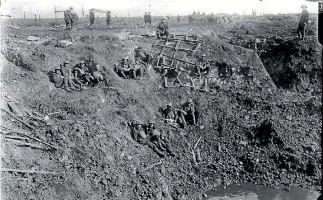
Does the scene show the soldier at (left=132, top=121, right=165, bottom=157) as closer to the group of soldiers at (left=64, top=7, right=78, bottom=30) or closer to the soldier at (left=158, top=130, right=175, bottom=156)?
the soldier at (left=158, top=130, right=175, bottom=156)

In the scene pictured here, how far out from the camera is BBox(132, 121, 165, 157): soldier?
40.8 ft


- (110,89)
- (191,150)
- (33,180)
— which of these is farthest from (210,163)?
(33,180)

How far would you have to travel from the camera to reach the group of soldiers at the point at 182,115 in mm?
14102

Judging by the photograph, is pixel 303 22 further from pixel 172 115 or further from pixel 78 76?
pixel 78 76

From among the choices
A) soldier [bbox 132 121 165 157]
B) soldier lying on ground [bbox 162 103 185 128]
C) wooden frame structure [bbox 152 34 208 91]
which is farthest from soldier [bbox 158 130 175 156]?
wooden frame structure [bbox 152 34 208 91]

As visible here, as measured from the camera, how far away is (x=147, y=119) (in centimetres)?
1388

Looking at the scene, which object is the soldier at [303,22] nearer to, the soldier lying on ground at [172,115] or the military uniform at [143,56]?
the military uniform at [143,56]

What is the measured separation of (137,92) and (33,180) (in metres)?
7.00

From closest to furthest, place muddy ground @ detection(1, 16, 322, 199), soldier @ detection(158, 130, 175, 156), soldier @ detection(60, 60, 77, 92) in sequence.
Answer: muddy ground @ detection(1, 16, 322, 199) → soldier @ detection(158, 130, 175, 156) → soldier @ detection(60, 60, 77, 92)

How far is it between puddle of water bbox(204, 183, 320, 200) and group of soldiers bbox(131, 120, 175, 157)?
221 cm

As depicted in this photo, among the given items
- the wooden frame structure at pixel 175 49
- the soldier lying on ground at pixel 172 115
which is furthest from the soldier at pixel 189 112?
the wooden frame structure at pixel 175 49

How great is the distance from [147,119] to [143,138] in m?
1.44

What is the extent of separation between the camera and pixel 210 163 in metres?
12.7

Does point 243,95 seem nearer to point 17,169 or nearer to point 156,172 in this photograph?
point 156,172
